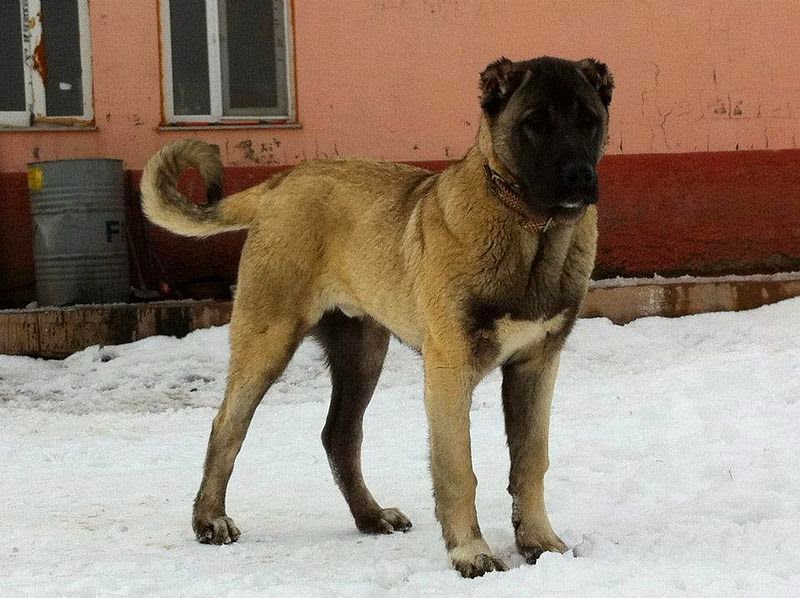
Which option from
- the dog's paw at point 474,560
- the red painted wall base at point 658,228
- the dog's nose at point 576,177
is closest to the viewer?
the dog's nose at point 576,177

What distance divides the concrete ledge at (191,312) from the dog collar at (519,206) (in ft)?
16.5

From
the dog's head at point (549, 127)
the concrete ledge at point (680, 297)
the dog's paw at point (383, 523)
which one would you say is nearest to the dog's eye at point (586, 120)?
the dog's head at point (549, 127)

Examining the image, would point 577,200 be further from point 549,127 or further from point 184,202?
point 184,202

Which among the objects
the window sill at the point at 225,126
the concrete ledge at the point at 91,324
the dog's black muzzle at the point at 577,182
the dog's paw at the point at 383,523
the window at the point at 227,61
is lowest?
the dog's paw at the point at 383,523

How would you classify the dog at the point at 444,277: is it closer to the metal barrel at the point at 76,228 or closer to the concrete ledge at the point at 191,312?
the concrete ledge at the point at 191,312

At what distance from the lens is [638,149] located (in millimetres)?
9797

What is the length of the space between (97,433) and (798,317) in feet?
16.2

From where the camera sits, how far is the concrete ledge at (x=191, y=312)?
8.70 metres

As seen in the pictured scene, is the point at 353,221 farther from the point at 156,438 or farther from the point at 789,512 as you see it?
the point at 156,438

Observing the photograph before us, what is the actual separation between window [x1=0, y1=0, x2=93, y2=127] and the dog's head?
21.4 ft

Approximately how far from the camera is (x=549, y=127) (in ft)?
12.6

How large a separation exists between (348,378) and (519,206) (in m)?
1.42

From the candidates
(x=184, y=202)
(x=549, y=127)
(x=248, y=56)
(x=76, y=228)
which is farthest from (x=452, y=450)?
(x=248, y=56)

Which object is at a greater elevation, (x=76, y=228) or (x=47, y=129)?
(x=47, y=129)
